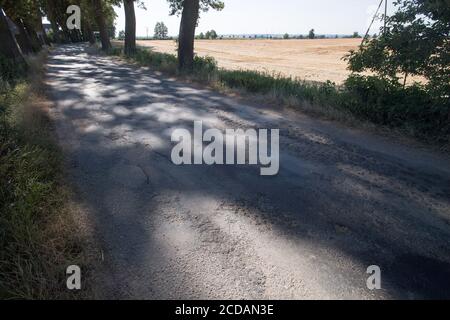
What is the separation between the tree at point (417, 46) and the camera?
5.96 metres

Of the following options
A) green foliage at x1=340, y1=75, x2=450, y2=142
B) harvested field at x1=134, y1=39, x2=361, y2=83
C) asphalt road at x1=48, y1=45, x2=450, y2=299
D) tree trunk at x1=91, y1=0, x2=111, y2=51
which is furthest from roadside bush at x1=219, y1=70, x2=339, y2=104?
tree trunk at x1=91, y1=0, x2=111, y2=51

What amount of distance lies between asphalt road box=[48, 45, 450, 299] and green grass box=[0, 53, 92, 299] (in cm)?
30

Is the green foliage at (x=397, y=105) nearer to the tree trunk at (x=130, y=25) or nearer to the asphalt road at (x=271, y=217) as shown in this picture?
the asphalt road at (x=271, y=217)

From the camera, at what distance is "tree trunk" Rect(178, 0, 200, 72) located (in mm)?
14486

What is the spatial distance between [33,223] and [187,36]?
1366 centimetres

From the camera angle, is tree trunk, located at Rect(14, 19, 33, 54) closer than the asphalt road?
No

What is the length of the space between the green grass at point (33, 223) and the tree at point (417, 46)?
7.14m

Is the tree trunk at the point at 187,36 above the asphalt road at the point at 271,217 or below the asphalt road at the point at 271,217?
above

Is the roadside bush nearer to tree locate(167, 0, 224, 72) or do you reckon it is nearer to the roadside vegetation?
the roadside vegetation

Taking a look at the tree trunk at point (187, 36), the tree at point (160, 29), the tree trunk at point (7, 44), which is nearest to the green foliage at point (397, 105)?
the tree trunk at point (187, 36)

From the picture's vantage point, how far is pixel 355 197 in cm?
396

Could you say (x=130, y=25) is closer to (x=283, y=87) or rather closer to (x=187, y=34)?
(x=187, y=34)
